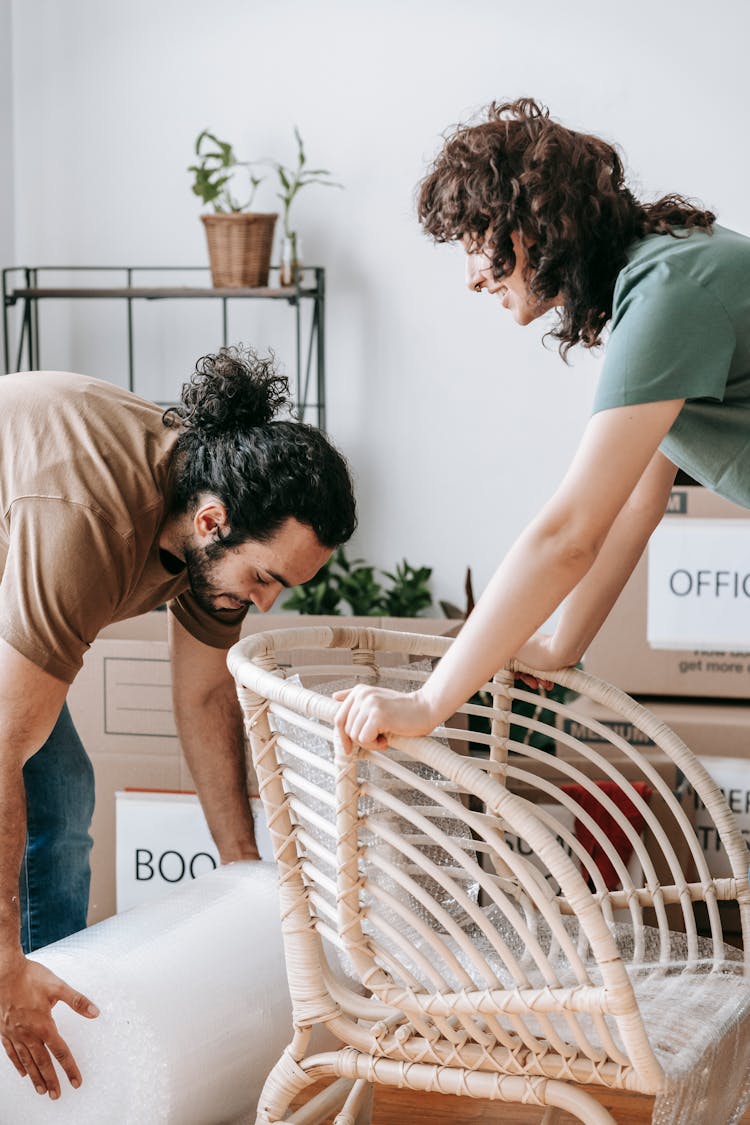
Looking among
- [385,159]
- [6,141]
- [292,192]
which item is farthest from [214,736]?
[6,141]

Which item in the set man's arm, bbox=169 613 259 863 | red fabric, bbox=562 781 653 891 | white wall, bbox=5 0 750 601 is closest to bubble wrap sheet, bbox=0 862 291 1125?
man's arm, bbox=169 613 259 863

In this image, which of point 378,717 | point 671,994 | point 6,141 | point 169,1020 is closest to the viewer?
point 378,717

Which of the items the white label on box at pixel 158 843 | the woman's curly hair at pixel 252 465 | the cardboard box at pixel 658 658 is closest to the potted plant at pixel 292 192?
the cardboard box at pixel 658 658

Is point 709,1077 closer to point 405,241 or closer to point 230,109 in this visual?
point 405,241

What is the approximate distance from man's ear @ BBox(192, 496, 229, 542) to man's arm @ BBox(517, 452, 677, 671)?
365 mm

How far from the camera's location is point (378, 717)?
99 cm

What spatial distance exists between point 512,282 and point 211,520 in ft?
1.42

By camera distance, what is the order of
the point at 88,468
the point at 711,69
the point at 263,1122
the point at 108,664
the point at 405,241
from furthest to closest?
the point at 405,241 < the point at 711,69 < the point at 108,664 < the point at 88,468 < the point at 263,1122

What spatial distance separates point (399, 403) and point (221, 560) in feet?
4.79

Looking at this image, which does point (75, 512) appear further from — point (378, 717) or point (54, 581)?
point (378, 717)

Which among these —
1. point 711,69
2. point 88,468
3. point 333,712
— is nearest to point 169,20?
point 711,69

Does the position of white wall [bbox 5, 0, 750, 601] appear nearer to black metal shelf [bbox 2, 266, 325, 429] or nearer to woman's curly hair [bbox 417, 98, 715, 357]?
black metal shelf [bbox 2, 266, 325, 429]

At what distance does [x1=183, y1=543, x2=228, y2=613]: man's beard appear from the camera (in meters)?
1.39

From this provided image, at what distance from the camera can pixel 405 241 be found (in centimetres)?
275
